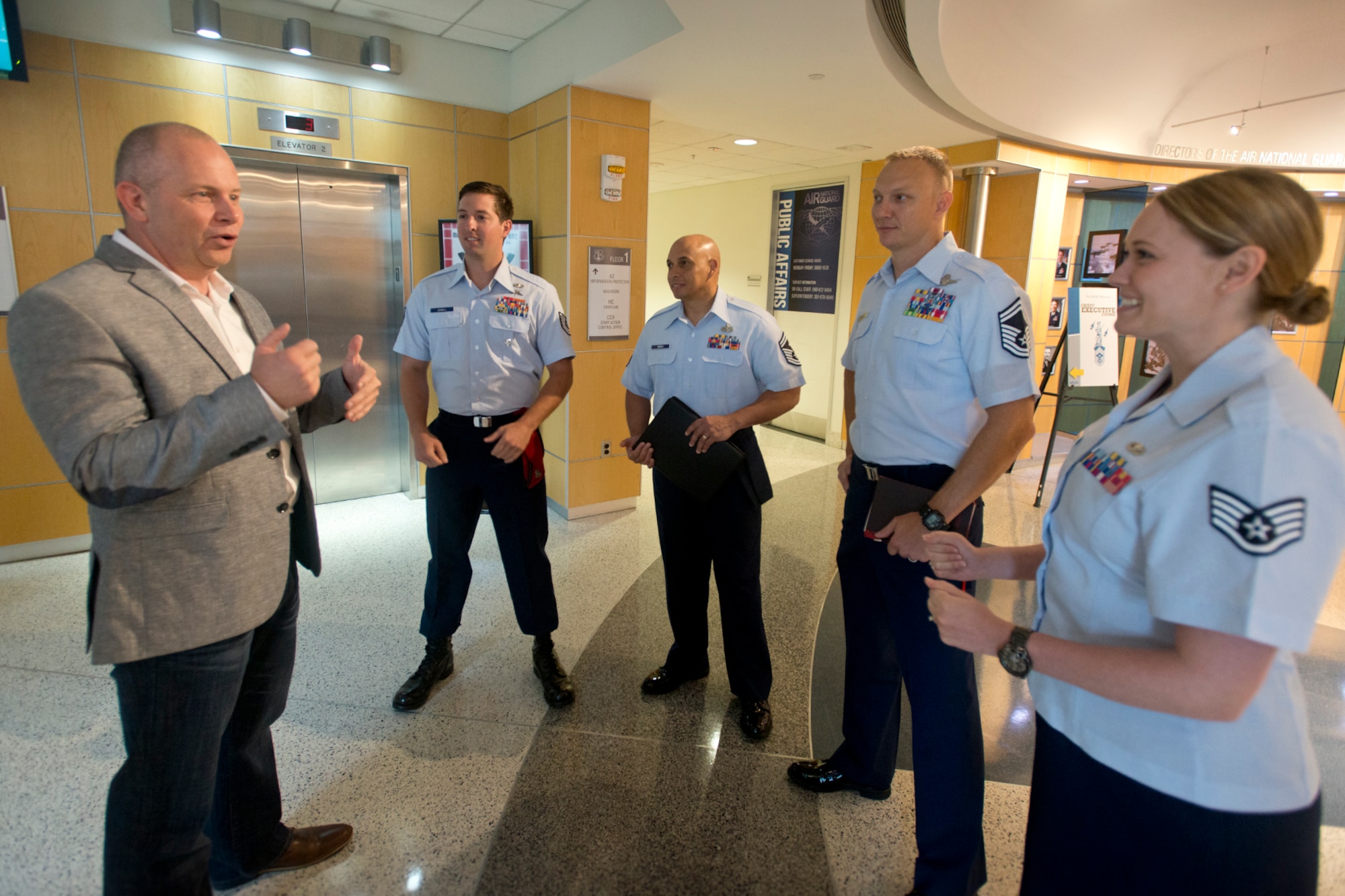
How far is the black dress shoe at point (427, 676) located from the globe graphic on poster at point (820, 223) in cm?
591

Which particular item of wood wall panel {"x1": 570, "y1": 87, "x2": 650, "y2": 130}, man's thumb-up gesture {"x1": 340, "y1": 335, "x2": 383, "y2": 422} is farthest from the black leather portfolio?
wood wall panel {"x1": 570, "y1": 87, "x2": 650, "y2": 130}

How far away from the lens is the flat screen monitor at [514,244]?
4.82 metres

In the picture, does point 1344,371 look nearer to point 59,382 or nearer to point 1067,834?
point 1067,834

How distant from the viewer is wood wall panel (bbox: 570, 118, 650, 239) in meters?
4.50

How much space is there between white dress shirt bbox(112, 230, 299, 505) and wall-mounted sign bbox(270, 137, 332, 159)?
339 cm

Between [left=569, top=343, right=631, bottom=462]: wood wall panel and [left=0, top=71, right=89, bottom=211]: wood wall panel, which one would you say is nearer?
[left=0, top=71, right=89, bottom=211]: wood wall panel

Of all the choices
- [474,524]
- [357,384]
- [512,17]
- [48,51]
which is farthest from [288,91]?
[357,384]

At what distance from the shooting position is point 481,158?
5.05 meters

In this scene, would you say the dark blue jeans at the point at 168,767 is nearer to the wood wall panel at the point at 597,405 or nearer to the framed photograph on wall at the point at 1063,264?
the wood wall panel at the point at 597,405

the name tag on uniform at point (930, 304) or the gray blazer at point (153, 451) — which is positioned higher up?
the name tag on uniform at point (930, 304)

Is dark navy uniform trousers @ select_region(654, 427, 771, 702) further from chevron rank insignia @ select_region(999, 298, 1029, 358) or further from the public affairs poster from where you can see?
the public affairs poster

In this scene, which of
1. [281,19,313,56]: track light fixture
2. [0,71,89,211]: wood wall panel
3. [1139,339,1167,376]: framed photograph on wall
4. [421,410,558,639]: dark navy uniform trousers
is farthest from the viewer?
[1139,339,1167,376]: framed photograph on wall

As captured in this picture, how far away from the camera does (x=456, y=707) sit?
2.69 meters

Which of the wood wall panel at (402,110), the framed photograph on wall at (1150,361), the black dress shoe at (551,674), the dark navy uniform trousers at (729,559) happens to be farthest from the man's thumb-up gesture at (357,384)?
the framed photograph on wall at (1150,361)
